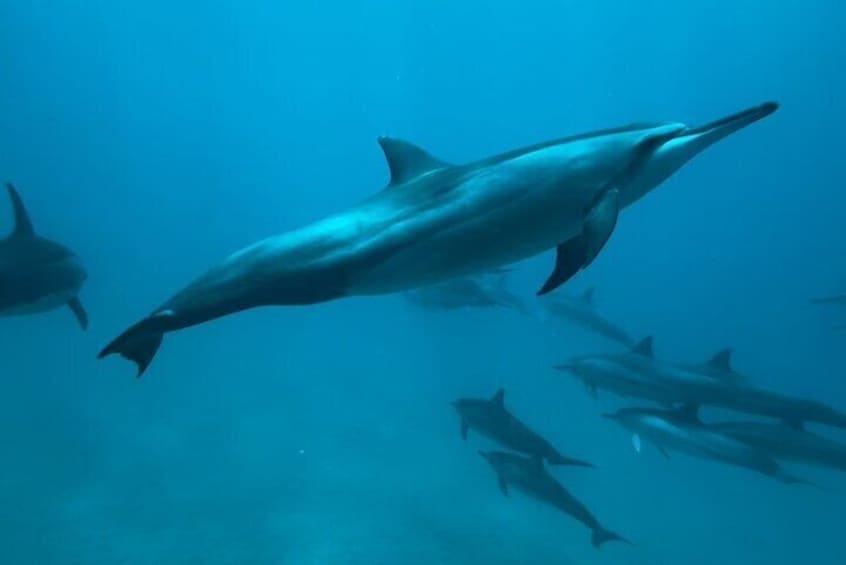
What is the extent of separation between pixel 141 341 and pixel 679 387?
815 cm

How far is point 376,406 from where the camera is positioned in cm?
2586

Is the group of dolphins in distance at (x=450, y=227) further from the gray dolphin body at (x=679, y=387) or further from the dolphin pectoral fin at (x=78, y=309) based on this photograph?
the gray dolphin body at (x=679, y=387)

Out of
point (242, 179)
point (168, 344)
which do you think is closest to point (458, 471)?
point (168, 344)

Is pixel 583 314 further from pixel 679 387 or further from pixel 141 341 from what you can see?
pixel 141 341

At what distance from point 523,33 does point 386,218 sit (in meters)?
78.0

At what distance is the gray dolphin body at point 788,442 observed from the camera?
9781 mm

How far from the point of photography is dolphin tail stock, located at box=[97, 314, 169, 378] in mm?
3254

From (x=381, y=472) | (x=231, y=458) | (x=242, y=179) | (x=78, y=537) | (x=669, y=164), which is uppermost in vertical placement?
(x=669, y=164)

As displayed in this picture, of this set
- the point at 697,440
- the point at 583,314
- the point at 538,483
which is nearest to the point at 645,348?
the point at 697,440

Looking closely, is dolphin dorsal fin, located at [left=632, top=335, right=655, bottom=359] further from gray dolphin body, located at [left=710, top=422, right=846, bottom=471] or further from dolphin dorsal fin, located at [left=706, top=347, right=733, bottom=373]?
gray dolphin body, located at [left=710, top=422, right=846, bottom=471]

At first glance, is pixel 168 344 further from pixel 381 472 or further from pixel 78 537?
pixel 78 537

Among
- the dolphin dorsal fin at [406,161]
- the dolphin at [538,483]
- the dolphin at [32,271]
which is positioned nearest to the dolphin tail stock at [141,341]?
the dolphin dorsal fin at [406,161]

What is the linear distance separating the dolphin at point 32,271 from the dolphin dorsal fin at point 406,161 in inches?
128

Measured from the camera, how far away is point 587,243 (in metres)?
3.19
